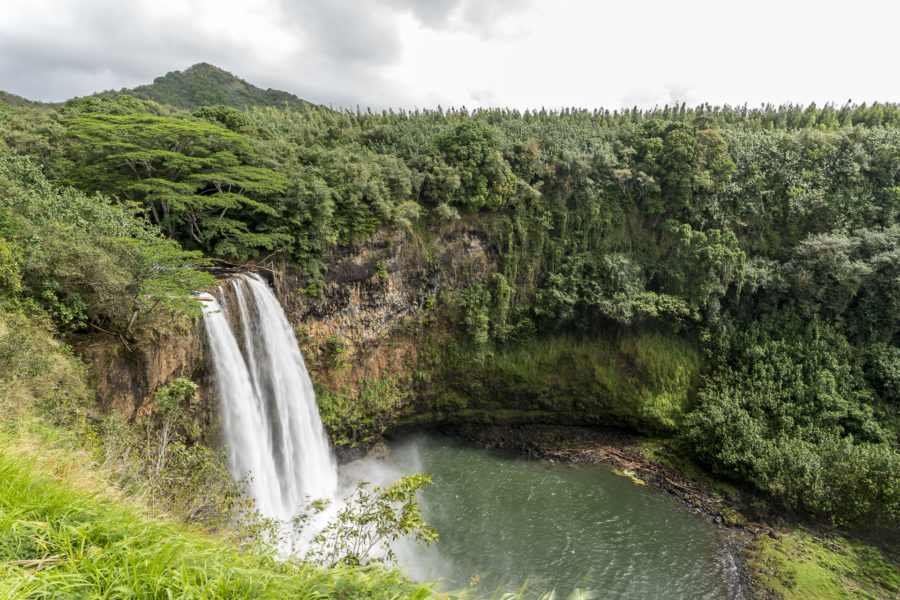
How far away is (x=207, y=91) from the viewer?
45.7 m

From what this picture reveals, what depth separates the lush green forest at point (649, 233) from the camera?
12.5 metres

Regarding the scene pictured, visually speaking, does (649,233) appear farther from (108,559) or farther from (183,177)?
(108,559)

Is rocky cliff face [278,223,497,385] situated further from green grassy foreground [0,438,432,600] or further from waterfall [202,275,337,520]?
green grassy foreground [0,438,432,600]

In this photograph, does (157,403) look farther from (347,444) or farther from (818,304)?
(818,304)

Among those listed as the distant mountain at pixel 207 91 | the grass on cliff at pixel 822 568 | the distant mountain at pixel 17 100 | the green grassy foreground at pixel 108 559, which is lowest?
the grass on cliff at pixel 822 568

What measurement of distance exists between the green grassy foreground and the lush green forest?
10.2 meters

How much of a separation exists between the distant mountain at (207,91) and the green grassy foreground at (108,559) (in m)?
41.2

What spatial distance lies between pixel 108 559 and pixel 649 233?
21.1 m

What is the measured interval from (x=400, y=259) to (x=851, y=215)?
66.7ft

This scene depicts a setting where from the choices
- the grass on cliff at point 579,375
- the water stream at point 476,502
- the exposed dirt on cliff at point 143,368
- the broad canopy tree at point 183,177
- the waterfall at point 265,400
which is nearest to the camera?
the exposed dirt on cliff at point 143,368

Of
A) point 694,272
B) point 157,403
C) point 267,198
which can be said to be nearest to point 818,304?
point 694,272

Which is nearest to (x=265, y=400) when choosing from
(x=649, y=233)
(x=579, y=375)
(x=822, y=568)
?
→ (x=579, y=375)

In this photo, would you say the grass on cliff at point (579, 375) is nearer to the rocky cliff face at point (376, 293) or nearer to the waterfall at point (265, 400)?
the rocky cliff face at point (376, 293)

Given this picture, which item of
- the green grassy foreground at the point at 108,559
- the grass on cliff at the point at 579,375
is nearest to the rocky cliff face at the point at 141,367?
the green grassy foreground at the point at 108,559
